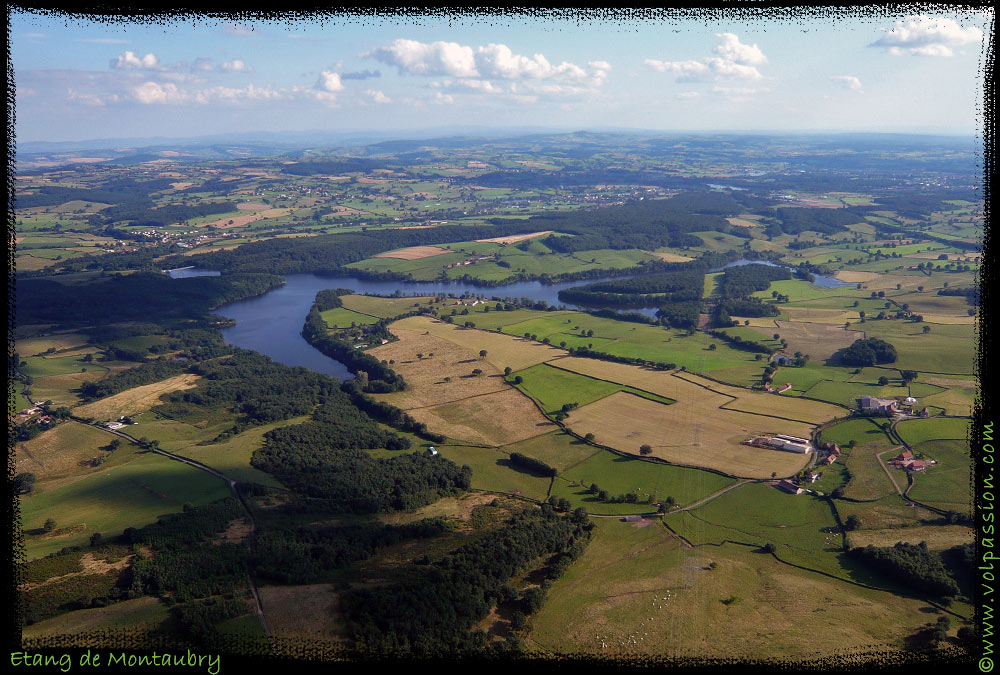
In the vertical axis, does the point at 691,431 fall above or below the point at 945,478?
below

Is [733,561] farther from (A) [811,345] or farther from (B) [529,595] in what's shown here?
(A) [811,345]

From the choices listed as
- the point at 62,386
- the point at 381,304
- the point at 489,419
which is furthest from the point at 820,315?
the point at 62,386

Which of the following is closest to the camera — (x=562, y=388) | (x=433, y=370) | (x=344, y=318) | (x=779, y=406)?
(x=779, y=406)

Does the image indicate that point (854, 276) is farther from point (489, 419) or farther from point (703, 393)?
point (489, 419)

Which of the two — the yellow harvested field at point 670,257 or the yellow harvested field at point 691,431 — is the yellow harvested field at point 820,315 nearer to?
the yellow harvested field at point 691,431

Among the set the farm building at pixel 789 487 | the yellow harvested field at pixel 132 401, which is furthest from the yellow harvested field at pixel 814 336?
the yellow harvested field at pixel 132 401

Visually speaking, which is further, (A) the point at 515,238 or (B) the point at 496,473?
(A) the point at 515,238

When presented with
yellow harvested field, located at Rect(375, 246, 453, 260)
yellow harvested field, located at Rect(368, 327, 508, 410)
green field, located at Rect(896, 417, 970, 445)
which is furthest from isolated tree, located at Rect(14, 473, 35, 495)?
yellow harvested field, located at Rect(375, 246, 453, 260)

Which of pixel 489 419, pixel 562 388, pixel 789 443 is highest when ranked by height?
pixel 789 443
